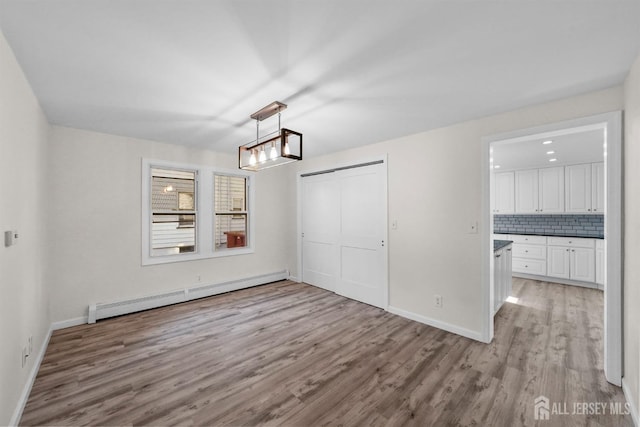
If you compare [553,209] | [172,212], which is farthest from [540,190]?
[172,212]

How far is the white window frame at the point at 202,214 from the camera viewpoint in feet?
12.7

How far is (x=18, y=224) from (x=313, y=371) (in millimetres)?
2603

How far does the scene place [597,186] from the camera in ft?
16.5

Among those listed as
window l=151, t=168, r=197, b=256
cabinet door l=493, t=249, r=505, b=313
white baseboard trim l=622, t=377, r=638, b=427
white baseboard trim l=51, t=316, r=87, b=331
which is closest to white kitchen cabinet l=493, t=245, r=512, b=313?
cabinet door l=493, t=249, r=505, b=313

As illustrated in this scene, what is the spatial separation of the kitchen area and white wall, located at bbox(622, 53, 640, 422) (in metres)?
1.94

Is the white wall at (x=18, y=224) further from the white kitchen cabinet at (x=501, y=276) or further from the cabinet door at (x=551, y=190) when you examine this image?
the cabinet door at (x=551, y=190)

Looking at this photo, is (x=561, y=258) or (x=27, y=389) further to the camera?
(x=561, y=258)

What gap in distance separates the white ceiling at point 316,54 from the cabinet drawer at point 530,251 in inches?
163

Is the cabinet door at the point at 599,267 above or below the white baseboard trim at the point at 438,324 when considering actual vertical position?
above

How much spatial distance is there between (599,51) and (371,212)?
280 centimetres

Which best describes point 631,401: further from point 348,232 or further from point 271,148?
point 271,148

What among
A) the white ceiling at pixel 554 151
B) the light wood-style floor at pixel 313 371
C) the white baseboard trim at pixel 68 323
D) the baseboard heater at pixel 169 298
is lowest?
the light wood-style floor at pixel 313 371

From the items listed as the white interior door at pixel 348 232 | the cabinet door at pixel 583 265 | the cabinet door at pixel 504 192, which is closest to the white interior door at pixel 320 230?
the white interior door at pixel 348 232

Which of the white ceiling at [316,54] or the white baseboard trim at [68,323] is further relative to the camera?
the white baseboard trim at [68,323]
